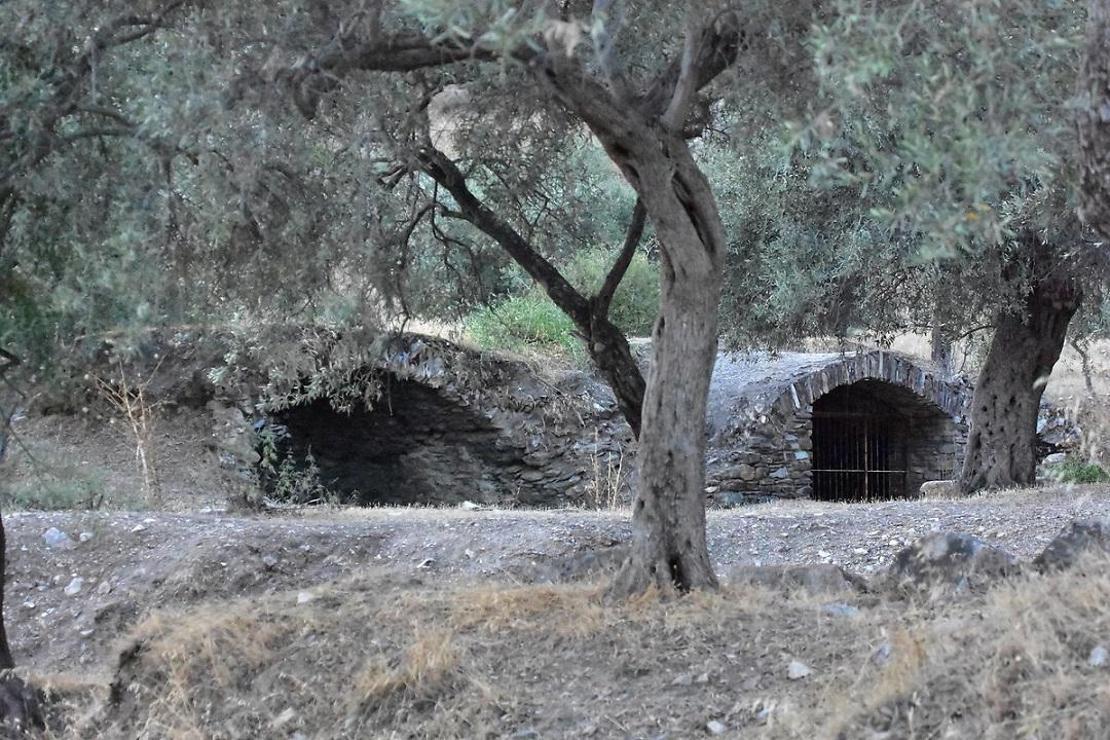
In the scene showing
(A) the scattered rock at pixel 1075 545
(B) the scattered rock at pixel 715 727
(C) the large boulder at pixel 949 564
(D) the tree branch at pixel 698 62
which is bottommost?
(B) the scattered rock at pixel 715 727

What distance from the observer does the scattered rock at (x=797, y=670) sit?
548cm

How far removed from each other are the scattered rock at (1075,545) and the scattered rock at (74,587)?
784 cm

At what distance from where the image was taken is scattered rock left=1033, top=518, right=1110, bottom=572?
6.15m

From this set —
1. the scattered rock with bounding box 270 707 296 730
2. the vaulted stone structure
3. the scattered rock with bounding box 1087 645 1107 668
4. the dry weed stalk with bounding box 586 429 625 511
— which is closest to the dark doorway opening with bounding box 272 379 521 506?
the dry weed stalk with bounding box 586 429 625 511

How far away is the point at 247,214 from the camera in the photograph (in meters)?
6.79

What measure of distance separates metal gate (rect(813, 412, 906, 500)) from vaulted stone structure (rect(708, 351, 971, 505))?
0.02 meters

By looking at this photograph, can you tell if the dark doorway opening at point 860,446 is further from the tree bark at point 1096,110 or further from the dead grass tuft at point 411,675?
the tree bark at point 1096,110

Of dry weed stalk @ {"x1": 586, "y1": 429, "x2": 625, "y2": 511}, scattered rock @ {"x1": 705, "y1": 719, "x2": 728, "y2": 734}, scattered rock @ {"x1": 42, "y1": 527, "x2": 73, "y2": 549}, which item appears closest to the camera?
scattered rock @ {"x1": 705, "y1": 719, "x2": 728, "y2": 734}

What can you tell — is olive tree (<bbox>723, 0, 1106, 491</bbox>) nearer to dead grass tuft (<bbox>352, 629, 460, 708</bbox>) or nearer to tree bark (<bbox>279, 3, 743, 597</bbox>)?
tree bark (<bbox>279, 3, 743, 597</bbox>)

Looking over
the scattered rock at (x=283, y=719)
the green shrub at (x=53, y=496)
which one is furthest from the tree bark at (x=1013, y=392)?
the green shrub at (x=53, y=496)

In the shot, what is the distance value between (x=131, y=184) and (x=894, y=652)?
465 centimetres

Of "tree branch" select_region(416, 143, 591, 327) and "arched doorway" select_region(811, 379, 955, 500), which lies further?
"arched doorway" select_region(811, 379, 955, 500)

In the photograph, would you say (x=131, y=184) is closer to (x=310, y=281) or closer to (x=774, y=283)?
(x=310, y=281)

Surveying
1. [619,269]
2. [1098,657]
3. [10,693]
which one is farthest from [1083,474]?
[10,693]
